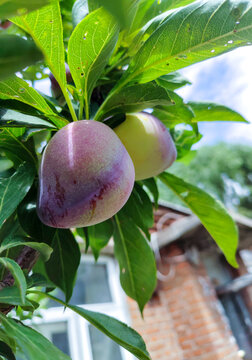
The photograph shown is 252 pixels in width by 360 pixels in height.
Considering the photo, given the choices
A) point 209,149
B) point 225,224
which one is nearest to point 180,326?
point 225,224

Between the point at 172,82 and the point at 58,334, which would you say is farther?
the point at 58,334

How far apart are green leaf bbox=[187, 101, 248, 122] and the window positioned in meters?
2.09

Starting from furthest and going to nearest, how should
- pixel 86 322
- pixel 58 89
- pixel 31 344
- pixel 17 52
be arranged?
pixel 86 322
pixel 58 89
pixel 31 344
pixel 17 52

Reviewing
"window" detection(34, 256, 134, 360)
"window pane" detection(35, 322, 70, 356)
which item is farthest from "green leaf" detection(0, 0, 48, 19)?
"window pane" detection(35, 322, 70, 356)

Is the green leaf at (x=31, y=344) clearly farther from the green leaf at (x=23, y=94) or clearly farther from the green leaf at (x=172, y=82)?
the green leaf at (x=172, y=82)

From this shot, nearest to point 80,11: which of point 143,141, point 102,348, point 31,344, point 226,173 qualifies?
point 143,141

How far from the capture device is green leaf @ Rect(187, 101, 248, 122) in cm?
61

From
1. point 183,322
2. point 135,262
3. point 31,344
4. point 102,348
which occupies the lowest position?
point 183,322

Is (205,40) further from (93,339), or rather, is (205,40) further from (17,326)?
(93,339)

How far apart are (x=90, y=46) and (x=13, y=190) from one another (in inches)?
7.5

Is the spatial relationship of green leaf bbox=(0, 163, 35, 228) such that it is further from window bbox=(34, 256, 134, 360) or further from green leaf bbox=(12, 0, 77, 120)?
window bbox=(34, 256, 134, 360)

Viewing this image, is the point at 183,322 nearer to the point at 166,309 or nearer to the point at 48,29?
the point at 166,309

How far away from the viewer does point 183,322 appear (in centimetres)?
306

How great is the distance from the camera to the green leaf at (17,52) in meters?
0.20
